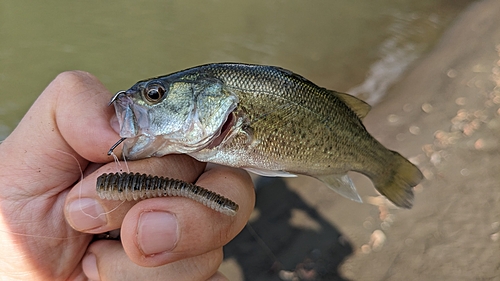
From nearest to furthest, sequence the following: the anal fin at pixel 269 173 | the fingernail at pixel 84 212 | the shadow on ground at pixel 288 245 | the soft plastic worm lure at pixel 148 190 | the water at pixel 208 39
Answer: the soft plastic worm lure at pixel 148 190, the fingernail at pixel 84 212, the anal fin at pixel 269 173, the shadow on ground at pixel 288 245, the water at pixel 208 39

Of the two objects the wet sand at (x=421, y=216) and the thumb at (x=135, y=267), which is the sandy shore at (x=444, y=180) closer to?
the wet sand at (x=421, y=216)

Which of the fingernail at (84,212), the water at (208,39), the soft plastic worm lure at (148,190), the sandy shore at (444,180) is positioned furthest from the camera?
the water at (208,39)

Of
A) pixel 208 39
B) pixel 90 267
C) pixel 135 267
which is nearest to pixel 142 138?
pixel 135 267

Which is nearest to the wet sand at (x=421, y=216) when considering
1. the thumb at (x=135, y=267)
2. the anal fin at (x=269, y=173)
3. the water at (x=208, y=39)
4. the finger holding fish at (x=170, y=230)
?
the water at (x=208, y=39)

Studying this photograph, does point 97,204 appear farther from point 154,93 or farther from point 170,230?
point 154,93

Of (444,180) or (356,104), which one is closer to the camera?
(356,104)

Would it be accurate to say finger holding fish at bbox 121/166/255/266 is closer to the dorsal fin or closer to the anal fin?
the anal fin

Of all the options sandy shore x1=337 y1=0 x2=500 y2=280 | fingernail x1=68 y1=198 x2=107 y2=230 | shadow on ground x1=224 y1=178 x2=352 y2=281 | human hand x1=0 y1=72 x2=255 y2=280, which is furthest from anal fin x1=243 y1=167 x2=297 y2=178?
sandy shore x1=337 y1=0 x2=500 y2=280
